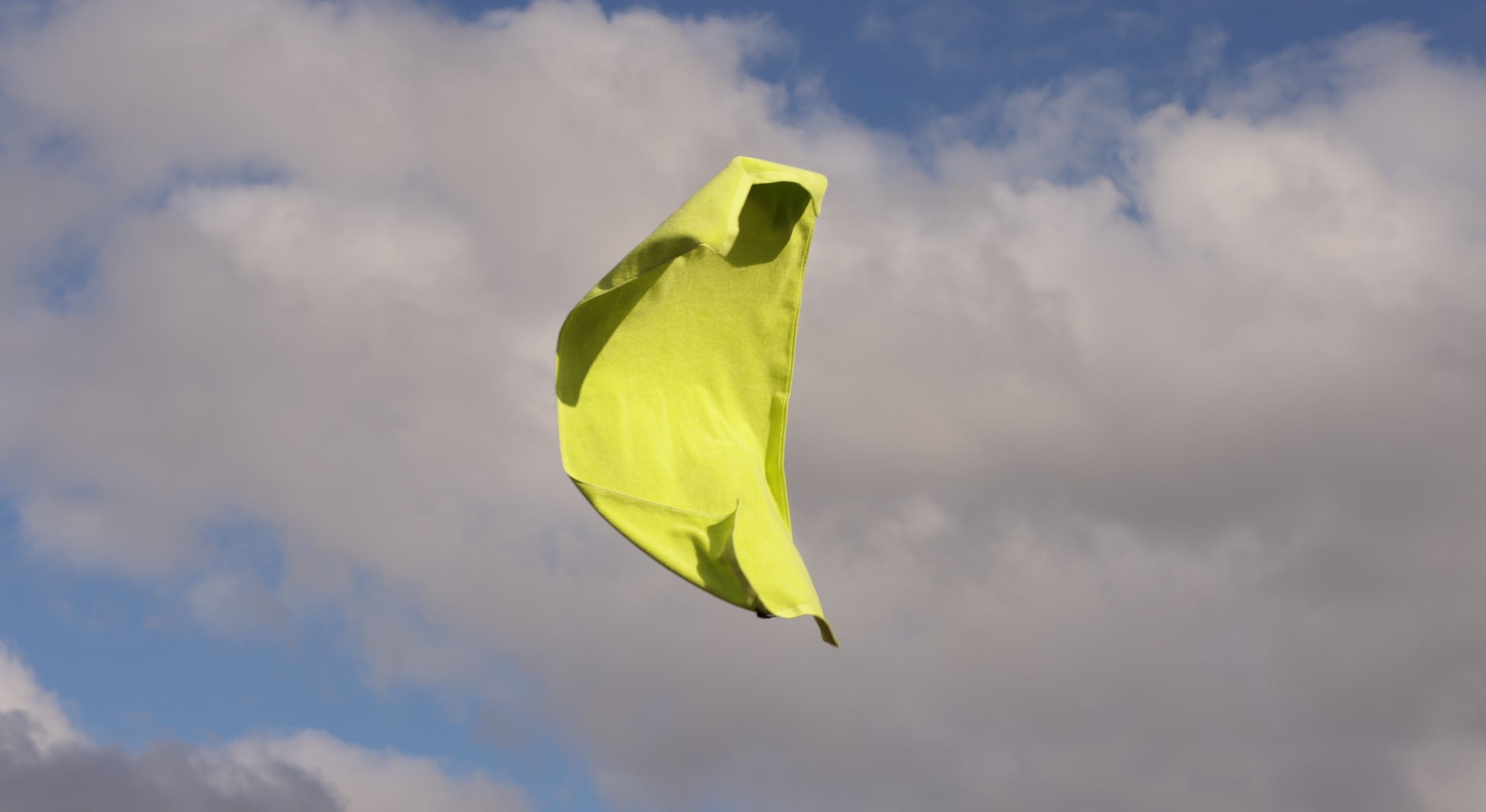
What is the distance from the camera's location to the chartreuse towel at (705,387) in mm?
14016

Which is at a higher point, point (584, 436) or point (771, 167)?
point (771, 167)

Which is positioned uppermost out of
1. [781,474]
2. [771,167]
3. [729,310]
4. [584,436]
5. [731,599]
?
[771,167]

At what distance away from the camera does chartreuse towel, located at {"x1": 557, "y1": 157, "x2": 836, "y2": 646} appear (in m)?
14.0

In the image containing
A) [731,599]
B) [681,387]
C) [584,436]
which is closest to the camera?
[731,599]

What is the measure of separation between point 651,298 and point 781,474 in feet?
7.52

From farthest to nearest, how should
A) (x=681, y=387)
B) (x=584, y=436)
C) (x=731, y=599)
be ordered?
(x=681, y=387), (x=584, y=436), (x=731, y=599)

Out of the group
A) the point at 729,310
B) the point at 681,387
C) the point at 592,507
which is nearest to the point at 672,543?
the point at 592,507

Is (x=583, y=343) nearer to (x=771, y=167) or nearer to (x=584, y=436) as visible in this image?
(x=584, y=436)

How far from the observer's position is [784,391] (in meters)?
16.3

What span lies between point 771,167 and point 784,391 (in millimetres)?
2364

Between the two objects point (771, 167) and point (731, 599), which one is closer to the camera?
point (731, 599)

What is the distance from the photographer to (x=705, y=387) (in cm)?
1591

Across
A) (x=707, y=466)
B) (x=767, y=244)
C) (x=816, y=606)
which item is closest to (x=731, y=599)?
(x=816, y=606)

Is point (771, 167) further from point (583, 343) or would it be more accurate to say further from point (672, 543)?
point (672, 543)
